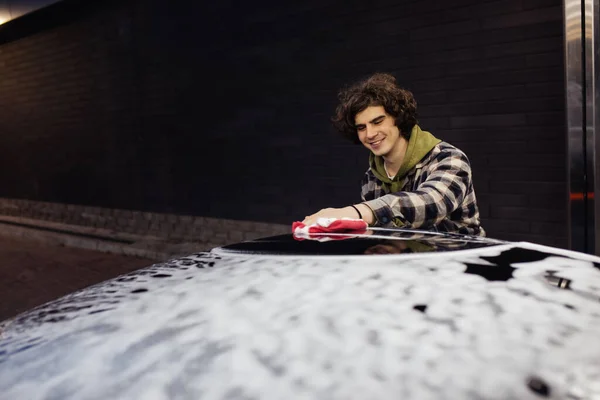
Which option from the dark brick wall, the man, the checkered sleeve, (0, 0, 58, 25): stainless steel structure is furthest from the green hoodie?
(0, 0, 58, 25): stainless steel structure

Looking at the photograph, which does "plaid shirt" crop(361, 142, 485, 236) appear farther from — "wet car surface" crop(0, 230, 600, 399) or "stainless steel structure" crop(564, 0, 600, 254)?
"stainless steel structure" crop(564, 0, 600, 254)

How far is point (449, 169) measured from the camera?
7.03 ft

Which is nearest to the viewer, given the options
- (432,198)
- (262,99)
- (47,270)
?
(432,198)

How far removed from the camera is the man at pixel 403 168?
6.11ft

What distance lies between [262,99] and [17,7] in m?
5.97

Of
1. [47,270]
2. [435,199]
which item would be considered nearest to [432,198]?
[435,199]

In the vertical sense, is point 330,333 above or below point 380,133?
below

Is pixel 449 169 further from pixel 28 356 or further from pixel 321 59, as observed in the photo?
pixel 321 59

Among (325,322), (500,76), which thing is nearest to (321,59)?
(500,76)

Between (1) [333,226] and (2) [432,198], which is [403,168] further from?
(1) [333,226]

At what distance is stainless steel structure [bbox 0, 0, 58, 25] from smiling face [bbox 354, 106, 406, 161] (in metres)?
7.63

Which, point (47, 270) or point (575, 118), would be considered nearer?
point (575, 118)

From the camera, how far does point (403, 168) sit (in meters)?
2.40

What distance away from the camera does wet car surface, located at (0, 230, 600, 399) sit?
1.97 feet
